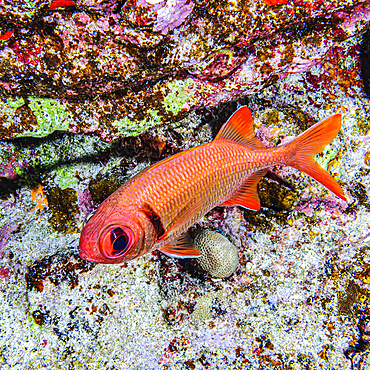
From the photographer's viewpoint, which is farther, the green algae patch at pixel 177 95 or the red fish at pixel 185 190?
the green algae patch at pixel 177 95

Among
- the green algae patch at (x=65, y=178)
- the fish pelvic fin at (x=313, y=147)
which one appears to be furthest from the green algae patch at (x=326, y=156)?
the green algae patch at (x=65, y=178)

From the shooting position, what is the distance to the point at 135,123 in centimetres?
240

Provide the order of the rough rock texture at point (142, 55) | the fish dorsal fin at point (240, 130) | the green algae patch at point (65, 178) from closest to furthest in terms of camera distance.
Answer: the rough rock texture at point (142, 55)
the fish dorsal fin at point (240, 130)
the green algae patch at point (65, 178)

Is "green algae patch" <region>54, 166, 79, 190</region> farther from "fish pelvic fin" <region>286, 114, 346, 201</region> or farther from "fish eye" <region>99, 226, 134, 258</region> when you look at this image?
"fish pelvic fin" <region>286, 114, 346, 201</region>

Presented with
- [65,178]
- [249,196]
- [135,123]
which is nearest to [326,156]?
[249,196]

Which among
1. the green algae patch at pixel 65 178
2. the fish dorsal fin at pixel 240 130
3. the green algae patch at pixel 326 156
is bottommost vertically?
the green algae patch at pixel 65 178

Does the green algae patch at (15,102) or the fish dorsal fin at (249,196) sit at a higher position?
the fish dorsal fin at (249,196)

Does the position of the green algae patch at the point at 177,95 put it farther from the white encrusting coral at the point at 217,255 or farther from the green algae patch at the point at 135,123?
the white encrusting coral at the point at 217,255

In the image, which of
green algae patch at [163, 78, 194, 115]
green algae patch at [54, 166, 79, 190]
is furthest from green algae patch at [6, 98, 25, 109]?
green algae patch at [163, 78, 194, 115]

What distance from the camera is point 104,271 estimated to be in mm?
2590

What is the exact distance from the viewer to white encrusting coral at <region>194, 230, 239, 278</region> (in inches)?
97.1

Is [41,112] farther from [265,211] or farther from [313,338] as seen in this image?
[313,338]

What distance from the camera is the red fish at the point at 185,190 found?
1554 millimetres

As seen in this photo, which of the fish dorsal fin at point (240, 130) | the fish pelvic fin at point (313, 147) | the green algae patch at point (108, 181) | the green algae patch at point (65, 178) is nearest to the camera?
the fish pelvic fin at point (313, 147)
